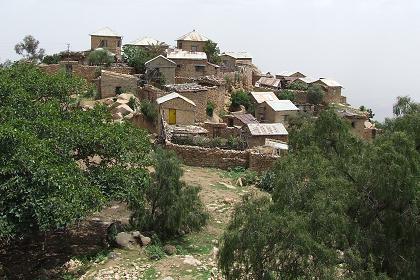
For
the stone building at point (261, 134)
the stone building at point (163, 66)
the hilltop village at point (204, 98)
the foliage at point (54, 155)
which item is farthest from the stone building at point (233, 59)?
the foliage at point (54, 155)

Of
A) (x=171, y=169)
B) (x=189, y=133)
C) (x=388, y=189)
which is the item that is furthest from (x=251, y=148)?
(x=388, y=189)

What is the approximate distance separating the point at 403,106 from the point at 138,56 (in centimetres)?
3184

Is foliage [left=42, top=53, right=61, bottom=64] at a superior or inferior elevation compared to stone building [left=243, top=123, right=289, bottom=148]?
superior

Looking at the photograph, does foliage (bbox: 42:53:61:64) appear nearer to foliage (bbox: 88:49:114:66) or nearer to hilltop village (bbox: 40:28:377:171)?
hilltop village (bbox: 40:28:377:171)

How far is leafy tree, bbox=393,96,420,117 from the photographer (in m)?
14.9

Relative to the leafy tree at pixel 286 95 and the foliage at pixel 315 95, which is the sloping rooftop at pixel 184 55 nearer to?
the leafy tree at pixel 286 95

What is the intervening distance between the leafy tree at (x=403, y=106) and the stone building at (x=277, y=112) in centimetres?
2421

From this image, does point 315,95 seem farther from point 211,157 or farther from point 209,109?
point 211,157

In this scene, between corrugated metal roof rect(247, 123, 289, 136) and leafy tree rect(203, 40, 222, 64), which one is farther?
leafy tree rect(203, 40, 222, 64)

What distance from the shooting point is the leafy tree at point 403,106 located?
14875 mm

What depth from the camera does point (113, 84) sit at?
38219 millimetres

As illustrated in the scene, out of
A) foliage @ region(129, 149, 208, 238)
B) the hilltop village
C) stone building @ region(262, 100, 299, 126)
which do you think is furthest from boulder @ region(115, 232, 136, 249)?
stone building @ region(262, 100, 299, 126)

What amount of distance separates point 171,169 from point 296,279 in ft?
27.5

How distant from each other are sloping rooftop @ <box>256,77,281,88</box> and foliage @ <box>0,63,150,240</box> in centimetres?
3227
